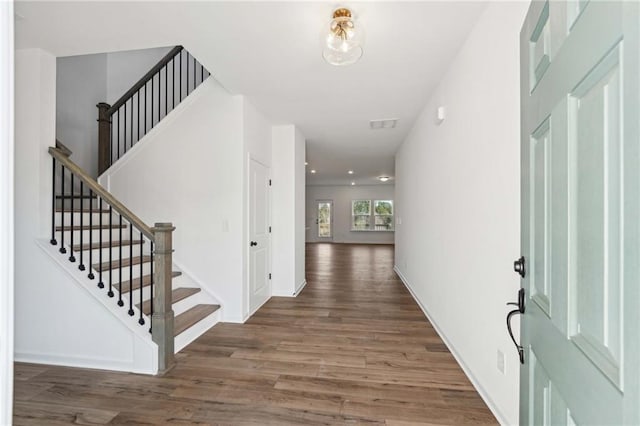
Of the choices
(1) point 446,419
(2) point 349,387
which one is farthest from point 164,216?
(1) point 446,419

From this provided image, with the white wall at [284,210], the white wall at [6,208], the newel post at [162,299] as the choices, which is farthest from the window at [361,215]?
the white wall at [6,208]

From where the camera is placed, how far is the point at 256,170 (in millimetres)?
4109

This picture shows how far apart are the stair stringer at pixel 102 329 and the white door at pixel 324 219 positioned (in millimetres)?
11189

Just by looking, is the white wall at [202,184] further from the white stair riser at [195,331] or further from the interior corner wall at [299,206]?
the interior corner wall at [299,206]

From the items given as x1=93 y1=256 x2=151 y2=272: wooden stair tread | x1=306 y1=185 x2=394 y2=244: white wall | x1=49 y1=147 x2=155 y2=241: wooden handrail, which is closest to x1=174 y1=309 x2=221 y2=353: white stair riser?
x1=93 y1=256 x2=151 y2=272: wooden stair tread

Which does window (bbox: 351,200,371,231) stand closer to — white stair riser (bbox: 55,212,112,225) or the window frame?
the window frame

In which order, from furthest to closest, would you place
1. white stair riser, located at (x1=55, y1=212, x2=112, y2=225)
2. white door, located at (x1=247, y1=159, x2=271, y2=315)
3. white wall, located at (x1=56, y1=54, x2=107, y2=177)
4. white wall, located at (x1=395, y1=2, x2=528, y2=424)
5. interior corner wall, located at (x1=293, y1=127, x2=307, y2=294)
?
interior corner wall, located at (x1=293, y1=127, x2=307, y2=294), white wall, located at (x1=56, y1=54, x2=107, y2=177), white door, located at (x1=247, y1=159, x2=271, y2=315), white stair riser, located at (x1=55, y1=212, x2=112, y2=225), white wall, located at (x1=395, y1=2, x2=528, y2=424)

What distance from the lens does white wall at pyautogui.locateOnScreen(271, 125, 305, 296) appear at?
15.6 ft

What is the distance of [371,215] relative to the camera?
43.2 ft

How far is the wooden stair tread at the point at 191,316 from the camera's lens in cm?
292

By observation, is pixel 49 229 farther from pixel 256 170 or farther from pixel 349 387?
pixel 349 387

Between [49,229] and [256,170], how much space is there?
87.4 inches

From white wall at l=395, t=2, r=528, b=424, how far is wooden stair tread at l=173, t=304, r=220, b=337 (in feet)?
8.26

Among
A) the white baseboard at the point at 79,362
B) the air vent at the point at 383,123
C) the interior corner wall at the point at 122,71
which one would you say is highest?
the interior corner wall at the point at 122,71
